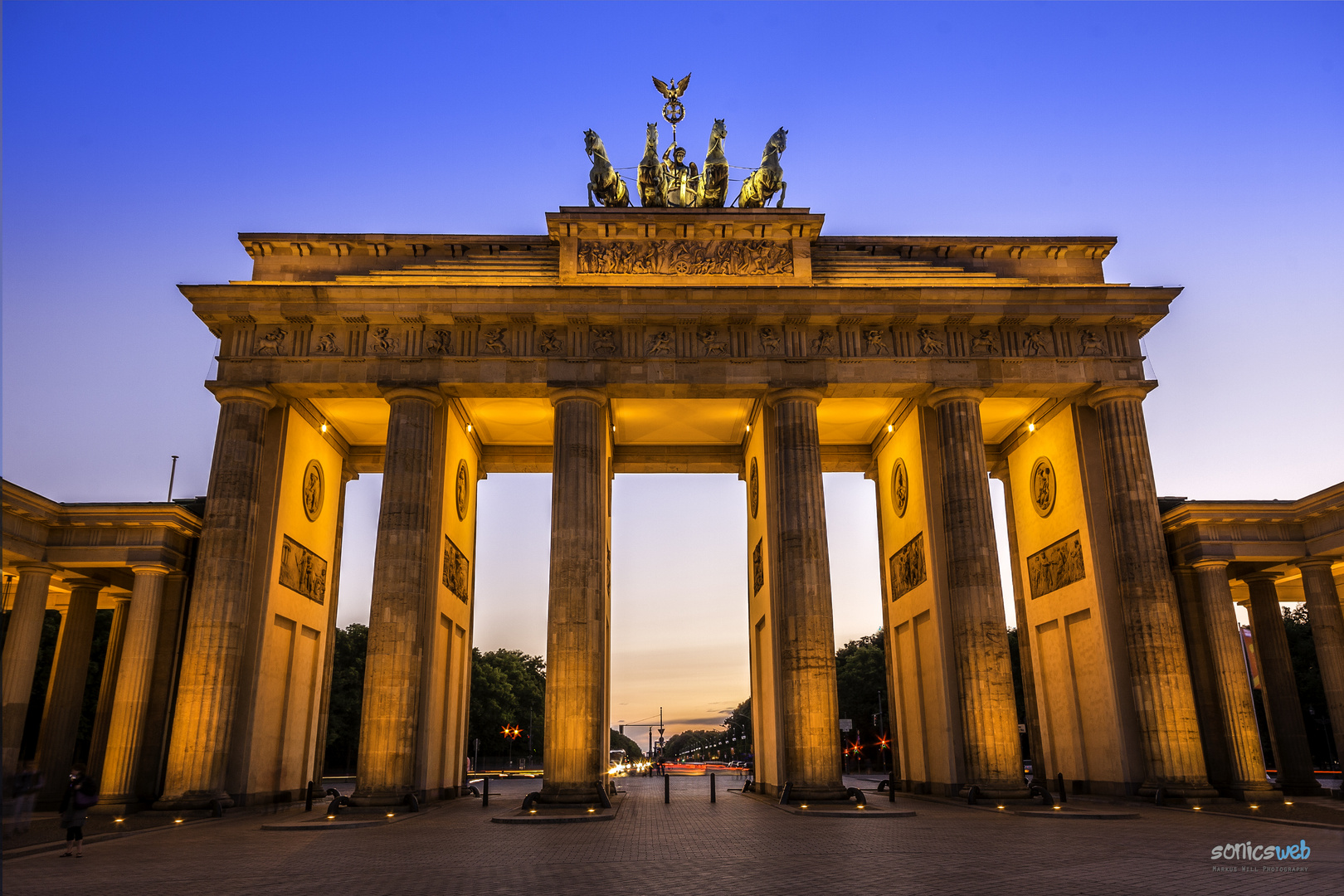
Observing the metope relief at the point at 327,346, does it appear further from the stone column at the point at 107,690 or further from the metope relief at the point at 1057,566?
the metope relief at the point at 1057,566

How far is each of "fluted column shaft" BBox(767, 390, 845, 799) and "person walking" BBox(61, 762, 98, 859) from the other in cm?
1611

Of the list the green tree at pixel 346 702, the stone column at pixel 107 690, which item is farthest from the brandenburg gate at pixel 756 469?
the green tree at pixel 346 702

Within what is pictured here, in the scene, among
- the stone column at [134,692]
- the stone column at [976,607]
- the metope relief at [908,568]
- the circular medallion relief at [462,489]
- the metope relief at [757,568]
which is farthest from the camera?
the circular medallion relief at [462,489]

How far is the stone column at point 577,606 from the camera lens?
2469cm

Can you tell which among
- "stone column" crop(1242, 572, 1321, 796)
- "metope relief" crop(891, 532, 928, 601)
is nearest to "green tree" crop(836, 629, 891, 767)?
"metope relief" crop(891, 532, 928, 601)

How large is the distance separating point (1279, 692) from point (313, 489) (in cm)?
3238

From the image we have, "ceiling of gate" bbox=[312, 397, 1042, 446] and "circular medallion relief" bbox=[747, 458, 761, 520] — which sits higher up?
"ceiling of gate" bbox=[312, 397, 1042, 446]

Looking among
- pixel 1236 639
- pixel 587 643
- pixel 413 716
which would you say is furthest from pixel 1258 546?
pixel 413 716

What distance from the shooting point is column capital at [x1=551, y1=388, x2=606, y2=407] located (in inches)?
1099

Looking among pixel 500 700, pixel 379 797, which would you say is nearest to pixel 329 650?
pixel 379 797

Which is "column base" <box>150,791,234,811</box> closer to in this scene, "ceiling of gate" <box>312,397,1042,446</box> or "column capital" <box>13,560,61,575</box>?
"column capital" <box>13,560,61,575</box>

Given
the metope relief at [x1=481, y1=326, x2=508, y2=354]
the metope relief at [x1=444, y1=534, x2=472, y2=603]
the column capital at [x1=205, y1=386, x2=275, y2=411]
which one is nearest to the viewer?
the column capital at [x1=205, y1=386, x2=275, y2=411]

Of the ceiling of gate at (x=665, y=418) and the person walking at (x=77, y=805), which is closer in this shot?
the person walking at (x=77, y=805)

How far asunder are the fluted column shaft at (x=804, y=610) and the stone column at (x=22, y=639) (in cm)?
2092
